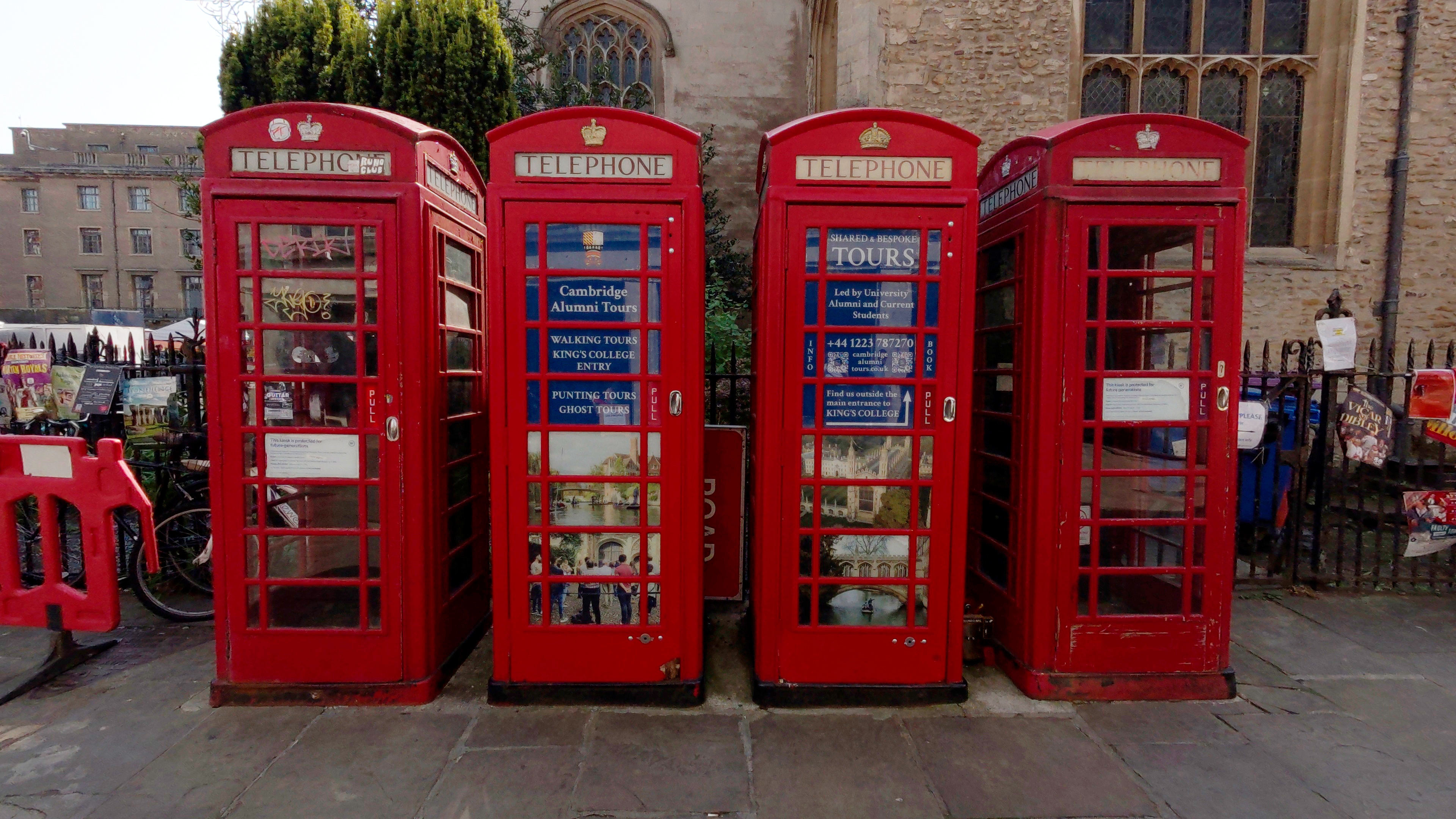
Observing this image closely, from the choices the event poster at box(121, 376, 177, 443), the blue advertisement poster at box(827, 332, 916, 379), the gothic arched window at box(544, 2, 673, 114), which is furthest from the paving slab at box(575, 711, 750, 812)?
the gothic arched window at box(544, 2, 673, 114)

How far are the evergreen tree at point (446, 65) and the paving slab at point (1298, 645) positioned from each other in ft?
26.0

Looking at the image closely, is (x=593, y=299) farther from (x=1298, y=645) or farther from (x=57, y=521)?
(x=1298, y=645)

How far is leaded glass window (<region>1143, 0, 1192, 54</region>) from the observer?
9.22 meters

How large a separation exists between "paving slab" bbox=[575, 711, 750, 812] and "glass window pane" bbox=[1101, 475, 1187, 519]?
88.3 inches

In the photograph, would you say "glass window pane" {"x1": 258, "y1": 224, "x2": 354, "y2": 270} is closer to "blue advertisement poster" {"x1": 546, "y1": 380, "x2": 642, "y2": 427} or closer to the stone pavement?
"blue advertisement poster" {"x1": 546, "y1": 380, "x2": 642, "y2": 427}

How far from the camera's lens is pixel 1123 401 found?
11.3ft

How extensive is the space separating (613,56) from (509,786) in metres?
12.3

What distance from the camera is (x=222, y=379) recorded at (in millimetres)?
3303

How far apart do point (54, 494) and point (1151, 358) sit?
5921 millimetres

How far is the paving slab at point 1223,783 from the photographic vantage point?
2.69 m

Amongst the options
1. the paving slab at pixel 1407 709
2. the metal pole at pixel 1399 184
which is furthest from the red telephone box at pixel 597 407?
the metal pole at pixel 1399 184

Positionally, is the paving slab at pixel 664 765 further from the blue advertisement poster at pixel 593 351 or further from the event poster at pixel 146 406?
the event poster at pixel 146 406

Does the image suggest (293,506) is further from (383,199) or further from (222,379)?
(383,199)

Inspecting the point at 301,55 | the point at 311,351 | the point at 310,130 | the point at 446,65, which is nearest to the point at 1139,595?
the point at 311,351
